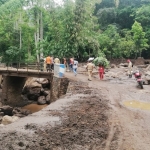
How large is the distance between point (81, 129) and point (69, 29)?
21.5 m

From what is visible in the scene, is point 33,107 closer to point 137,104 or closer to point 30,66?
point 30,66

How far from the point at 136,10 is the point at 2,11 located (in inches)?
1081

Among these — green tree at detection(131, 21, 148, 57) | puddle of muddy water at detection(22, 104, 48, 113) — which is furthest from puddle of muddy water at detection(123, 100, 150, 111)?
green tree at detection(131, 21, 148, 57)

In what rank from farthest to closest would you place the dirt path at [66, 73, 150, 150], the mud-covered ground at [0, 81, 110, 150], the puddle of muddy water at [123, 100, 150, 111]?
1. the puddle of muddy water at [123, 100, 150, 111]
2. the dirt path at [66, 73, 150, 150]
3. the mud-covered ground at [0, 81, 110, 150]

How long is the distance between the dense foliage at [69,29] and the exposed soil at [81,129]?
60.3 ft

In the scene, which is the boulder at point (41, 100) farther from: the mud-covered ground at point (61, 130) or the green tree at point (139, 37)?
the green tree at point (139, 37)

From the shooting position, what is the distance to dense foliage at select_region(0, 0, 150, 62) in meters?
28.7

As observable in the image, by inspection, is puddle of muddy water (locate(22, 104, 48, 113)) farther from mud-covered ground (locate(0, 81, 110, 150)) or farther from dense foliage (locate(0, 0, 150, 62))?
mud-covered ground (locate(0, 81, 110, 150))

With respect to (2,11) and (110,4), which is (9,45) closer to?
(2,11)

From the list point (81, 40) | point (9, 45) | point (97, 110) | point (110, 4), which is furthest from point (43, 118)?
point (110, 4)

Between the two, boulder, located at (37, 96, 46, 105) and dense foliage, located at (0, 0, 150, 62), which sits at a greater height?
dense foliage, located at (0, 0, 150, 62)

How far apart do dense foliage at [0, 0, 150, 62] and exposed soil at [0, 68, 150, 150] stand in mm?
18373

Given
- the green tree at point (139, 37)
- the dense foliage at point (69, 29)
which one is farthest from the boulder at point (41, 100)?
the green tree at point (139, 37)

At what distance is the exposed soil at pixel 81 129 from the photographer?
21.6ft
